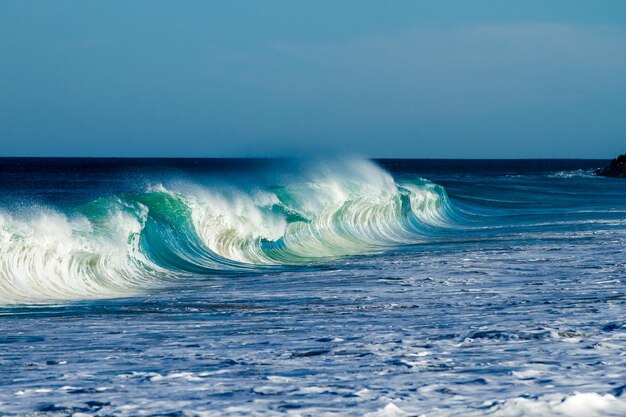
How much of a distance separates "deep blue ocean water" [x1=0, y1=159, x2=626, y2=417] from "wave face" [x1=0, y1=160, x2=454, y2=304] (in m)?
0.05

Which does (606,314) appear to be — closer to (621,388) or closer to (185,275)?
(621,388)

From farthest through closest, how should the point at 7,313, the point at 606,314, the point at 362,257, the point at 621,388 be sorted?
the point at 362,257
the point at 7,313
the point at 606,314
the point at 621,388

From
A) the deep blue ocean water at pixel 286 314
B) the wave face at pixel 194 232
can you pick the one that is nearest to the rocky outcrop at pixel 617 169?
the wave face at pixel 194 232

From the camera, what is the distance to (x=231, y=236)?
1783 cm

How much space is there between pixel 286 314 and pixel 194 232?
28.6 feet

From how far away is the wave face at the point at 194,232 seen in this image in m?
12.2

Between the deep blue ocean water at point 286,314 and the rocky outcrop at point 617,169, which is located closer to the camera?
the deep blue ocean water at point 286,314

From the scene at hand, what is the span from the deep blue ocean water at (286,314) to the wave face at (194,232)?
0.05 meters

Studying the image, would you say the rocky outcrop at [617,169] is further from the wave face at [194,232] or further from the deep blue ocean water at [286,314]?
the deep blue ocean water at [286,314]

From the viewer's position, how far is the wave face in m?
12.2

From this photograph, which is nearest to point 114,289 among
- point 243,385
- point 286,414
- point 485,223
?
point 243,385

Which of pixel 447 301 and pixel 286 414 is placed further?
pixel 447 301

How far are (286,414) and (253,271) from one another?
9417mm

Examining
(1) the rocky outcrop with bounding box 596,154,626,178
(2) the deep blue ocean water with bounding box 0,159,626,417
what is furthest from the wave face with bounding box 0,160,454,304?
(1) the rocky outcrop with bounding box 596,154,626,178
